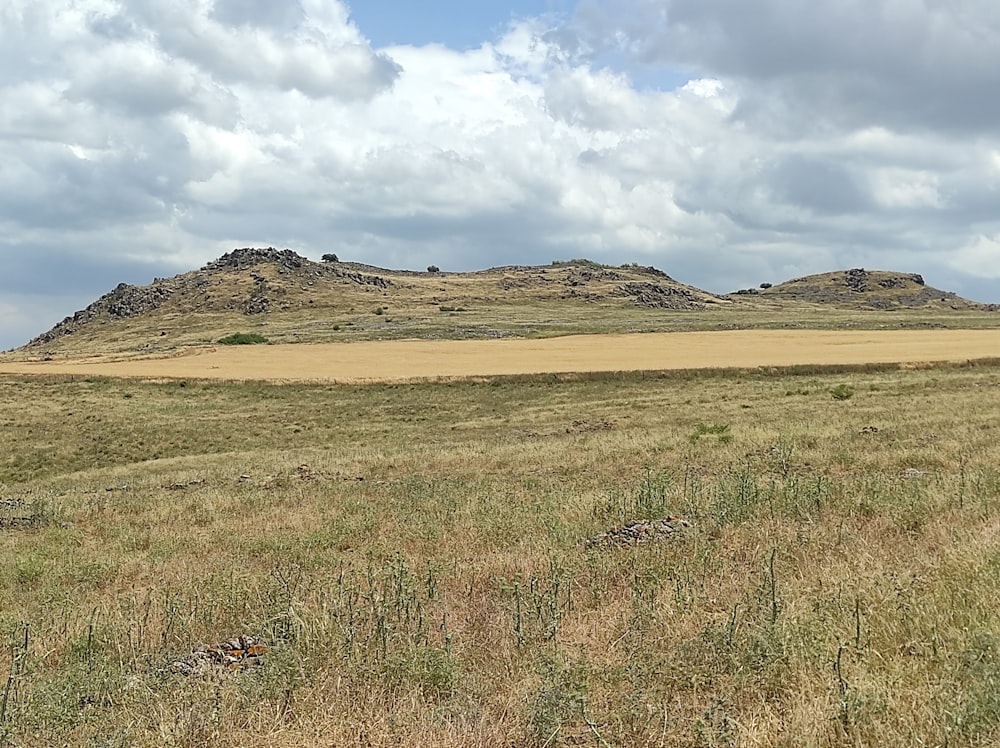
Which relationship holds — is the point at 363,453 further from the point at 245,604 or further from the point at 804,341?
the point at 804,341

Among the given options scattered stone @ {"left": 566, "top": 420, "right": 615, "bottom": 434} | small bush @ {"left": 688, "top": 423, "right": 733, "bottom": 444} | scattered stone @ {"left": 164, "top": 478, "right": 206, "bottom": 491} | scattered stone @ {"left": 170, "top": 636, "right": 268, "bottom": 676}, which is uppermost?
scattered stone @ {"left": 170, "top": 636, "right": 268, "bottom": 676}

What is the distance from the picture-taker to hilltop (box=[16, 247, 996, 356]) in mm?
98438

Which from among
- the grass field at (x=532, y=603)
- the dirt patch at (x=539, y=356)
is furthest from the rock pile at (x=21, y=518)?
the dirt patch at (x=539, y=356)

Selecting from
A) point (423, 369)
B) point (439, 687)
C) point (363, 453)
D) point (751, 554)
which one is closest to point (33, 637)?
point (439, 687)

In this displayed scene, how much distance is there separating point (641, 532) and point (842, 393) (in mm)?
25404

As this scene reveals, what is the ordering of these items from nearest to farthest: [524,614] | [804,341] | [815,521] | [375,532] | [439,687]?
[439,687] → [524,614] → [815,521] → [375,532] → [804,341]

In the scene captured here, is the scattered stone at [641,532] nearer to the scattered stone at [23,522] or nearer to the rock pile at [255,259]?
the scattered stone at [23,522]

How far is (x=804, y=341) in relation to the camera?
6344cm

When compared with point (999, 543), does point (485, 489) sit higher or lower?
lower

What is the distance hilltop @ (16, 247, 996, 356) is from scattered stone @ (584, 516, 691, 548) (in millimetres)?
75951

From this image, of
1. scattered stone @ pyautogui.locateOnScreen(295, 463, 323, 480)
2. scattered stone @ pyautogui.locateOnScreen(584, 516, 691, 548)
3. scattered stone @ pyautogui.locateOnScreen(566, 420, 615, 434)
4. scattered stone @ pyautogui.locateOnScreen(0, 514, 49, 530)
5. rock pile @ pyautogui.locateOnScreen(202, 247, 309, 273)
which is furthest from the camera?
rock pile @ pyautogui.locateOnScreen(202, 247, 309, 273)

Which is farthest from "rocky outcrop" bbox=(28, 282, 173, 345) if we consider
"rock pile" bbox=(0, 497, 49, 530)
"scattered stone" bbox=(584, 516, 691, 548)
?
"scattered stone" bbox=(584, 516, 691, 548)

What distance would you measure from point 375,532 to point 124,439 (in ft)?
83.3

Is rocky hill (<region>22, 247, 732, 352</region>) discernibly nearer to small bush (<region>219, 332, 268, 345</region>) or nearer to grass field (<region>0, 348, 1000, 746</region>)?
small bush (<region>219, 332, 268, 345</region>)
